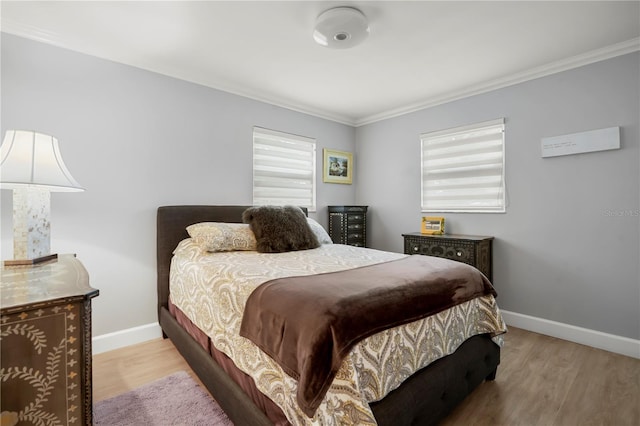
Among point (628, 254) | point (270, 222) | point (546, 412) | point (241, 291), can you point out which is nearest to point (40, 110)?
point (270, 222)

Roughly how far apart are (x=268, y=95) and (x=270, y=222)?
5.15ft

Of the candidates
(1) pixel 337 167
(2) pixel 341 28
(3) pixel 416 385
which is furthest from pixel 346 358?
(1) pixel 337 167

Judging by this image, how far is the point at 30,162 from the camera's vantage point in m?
1.52

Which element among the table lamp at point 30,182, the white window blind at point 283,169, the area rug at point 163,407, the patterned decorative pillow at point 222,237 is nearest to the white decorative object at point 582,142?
the white window blind at point 283,169

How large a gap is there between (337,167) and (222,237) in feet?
7.11

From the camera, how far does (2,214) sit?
6.71ft

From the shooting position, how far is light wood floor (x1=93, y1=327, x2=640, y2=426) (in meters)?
1.65

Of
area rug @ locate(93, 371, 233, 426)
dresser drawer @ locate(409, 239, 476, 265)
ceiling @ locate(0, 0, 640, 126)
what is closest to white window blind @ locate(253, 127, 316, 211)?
ceiling @ locate(0, 0, 640, 126)

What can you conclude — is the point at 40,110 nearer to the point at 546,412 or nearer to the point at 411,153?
the point at 411,153

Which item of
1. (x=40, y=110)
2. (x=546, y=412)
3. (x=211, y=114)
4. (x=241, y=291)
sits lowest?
(x=546, y=412)

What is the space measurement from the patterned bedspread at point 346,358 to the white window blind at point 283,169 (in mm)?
1196

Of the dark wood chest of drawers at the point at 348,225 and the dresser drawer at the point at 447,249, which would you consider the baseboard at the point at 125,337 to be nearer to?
the dark wood chest of drawers at the point at 348,225

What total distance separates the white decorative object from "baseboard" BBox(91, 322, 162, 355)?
12.7 ft

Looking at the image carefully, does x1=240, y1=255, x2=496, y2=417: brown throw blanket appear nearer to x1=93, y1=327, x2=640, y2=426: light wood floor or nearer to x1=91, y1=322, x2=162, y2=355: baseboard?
x1=93, y1=327, x2=640, y2=426: light wood floor
